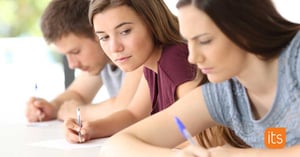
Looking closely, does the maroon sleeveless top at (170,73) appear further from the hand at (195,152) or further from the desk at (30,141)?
the hand at (195,152)

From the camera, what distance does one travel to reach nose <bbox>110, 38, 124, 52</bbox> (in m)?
1.49

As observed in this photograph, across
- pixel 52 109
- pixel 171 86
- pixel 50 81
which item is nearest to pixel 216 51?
pixel 171 86

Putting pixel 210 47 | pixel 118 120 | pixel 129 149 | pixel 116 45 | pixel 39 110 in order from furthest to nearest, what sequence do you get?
1. pixel 39 110
2. pixel 118 120
3. pixel 116 45
4. pixel 129 149
5. pixel 210 47

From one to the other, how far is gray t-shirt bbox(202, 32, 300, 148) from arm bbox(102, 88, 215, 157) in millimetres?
32

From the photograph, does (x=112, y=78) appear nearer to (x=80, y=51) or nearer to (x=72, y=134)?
(x=80, y=51)

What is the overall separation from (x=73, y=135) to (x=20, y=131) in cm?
32

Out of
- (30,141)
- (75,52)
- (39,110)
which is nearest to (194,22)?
(30,141)

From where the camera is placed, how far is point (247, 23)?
1030 mm

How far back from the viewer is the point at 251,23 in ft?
3.39

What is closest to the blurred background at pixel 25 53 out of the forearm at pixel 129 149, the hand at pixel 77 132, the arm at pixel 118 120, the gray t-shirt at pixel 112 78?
the gray t-shirt at pixel 112 78

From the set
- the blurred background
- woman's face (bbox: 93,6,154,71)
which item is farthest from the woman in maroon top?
the blurred background

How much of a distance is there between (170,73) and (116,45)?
0.57ft

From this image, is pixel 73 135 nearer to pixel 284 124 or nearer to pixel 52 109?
pixel 52 109

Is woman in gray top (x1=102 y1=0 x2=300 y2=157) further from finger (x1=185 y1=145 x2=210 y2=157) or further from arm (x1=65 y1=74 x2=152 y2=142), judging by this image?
arm (x1=65 y1=74 x2=152 y2=142)
